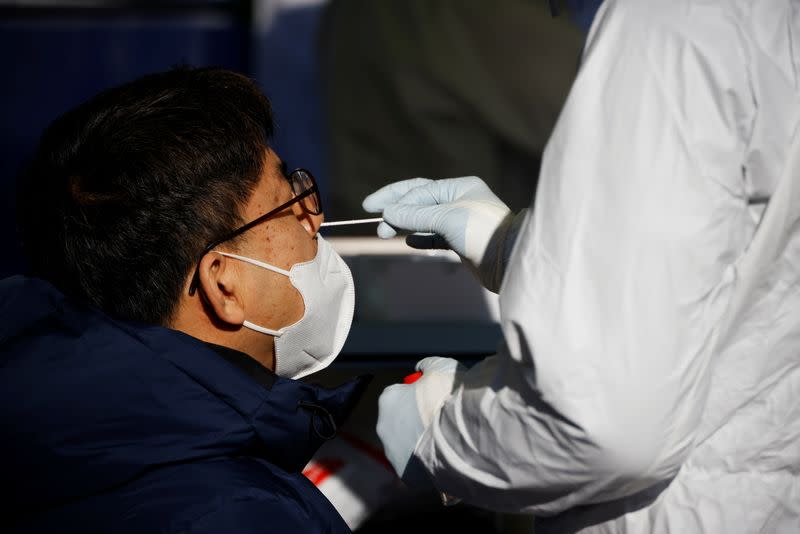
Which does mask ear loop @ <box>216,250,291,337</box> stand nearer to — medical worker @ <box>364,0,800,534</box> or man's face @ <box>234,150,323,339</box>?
man's face @ <box>234,150,323,339</box>

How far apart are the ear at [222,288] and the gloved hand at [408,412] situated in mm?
308

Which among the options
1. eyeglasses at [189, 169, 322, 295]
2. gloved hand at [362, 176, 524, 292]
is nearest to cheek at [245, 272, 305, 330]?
eyeglasses at [189, 169, 322, 295]

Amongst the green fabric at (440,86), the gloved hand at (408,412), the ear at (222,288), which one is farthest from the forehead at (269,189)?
the green fabric at (440,86)

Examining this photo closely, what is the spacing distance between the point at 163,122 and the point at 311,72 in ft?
Answer: 3.20

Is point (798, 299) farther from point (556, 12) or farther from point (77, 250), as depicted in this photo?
point (77, 250)

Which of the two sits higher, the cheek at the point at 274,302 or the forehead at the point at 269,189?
the forehead at the point at 269,189

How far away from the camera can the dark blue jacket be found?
1.18 meters

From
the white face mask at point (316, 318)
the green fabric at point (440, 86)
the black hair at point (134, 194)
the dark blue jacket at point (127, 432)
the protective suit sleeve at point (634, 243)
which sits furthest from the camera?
the green fabric at point (440, 86)

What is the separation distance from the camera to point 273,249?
1518 millimetres

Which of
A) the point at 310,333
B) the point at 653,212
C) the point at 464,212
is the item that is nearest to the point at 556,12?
the point at 464,212

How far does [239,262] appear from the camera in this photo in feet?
4.84

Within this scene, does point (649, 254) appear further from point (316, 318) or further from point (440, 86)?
point (440, 86)

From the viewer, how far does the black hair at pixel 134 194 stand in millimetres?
1361

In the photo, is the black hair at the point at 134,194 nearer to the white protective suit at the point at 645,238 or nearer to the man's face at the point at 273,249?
the man's face at the point at 273,249
